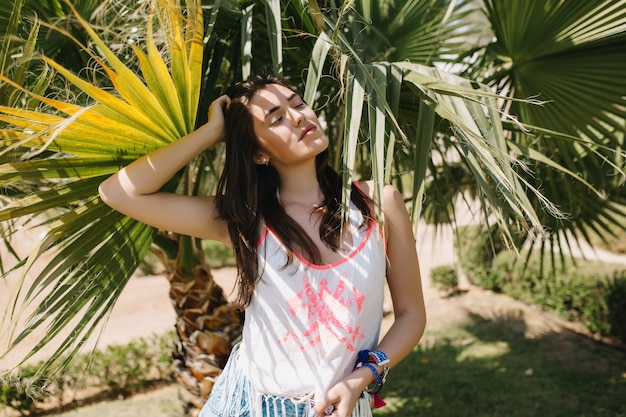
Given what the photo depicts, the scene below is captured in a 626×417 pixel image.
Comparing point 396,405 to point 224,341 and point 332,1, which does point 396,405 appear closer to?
point 224,341

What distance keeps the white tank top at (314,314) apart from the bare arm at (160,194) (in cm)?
22

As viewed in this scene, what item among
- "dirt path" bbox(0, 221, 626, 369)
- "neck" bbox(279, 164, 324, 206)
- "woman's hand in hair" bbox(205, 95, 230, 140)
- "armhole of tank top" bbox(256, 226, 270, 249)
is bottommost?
"dirt path" bbox(0, 221, 626, 369)

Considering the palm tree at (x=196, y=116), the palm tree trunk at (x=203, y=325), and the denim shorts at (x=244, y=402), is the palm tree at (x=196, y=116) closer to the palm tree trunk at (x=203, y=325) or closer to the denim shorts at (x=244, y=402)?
the denim shorts at (x=244, y=402)

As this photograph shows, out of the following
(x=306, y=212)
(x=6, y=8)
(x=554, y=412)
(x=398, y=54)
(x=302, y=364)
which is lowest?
(x=554, y=412)

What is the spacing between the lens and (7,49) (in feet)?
5.71

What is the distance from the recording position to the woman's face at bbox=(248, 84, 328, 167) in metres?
1.60

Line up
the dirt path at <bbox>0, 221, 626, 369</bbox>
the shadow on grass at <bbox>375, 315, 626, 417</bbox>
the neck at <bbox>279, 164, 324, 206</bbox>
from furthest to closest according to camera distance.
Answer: the dirt path at <bbox>0, 221, 626, 369</bbox>, the shadow on grass at <bbox>375, 315, 626, 417</bbox>, the neck at <bbox>279, 164, 324, 206</bbox>

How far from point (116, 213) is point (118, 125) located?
0.41m

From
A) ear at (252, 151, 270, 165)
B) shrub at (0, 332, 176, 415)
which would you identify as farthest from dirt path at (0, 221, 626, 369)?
→ ear at (252, 151, 270, 165)

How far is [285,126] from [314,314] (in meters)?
0.51

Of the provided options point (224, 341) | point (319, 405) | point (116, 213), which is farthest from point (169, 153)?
point (224, 341)

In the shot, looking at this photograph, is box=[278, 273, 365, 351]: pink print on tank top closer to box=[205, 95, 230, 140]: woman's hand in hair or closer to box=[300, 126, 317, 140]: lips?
box=[300, 126, 317, 140]: lips

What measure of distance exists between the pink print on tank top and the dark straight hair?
9cm

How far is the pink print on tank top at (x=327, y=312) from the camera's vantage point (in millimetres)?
1521
